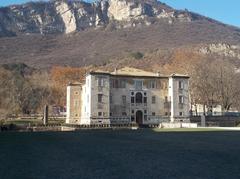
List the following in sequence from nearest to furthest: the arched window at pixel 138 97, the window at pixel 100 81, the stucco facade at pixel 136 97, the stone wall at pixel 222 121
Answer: the stone wall at pixel 222 121 → the window at pixel 100 81 → the stucco facade at pixel 136 97 → the arched window at pixel 138 97

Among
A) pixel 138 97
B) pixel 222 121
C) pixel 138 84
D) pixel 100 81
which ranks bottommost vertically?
pixel 222 121

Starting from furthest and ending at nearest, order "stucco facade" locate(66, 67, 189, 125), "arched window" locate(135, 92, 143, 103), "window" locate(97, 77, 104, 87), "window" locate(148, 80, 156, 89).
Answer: "window" locate(148, 80, 156, 89) < "arched window" locate(135, 92, 143, 103) < "stucco facade" locate(66, 67, 189, 125) < "window" locate(97, 77, 104, 87)

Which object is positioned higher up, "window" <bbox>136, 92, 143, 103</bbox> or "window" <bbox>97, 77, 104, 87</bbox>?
"window" <bbox>97, 77, 104, 87</bbox>

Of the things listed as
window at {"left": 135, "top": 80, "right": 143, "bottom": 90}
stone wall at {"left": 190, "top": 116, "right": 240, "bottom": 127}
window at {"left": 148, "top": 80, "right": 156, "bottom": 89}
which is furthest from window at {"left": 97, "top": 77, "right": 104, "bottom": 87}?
stone wall at {"left": 190, "top": 116, "right": 240, "bottom": 127}

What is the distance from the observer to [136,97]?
80938mm

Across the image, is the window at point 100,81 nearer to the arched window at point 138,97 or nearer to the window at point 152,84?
the arched window at point 138,97

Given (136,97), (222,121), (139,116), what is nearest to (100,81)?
(136,97)

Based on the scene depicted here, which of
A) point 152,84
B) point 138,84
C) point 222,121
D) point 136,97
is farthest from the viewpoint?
point 152,84

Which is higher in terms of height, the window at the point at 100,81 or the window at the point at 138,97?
the window at the point at 100,81

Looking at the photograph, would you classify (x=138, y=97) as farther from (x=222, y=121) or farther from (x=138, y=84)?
(x=222, y=121)

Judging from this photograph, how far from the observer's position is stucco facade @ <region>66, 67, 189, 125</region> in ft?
255

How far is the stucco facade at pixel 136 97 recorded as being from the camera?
3056 inches

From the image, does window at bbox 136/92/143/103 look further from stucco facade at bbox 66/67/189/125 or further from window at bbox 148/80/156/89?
window at bbox 148/80/156/89

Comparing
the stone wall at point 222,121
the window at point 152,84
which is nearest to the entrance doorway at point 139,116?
the window at point 152,84
